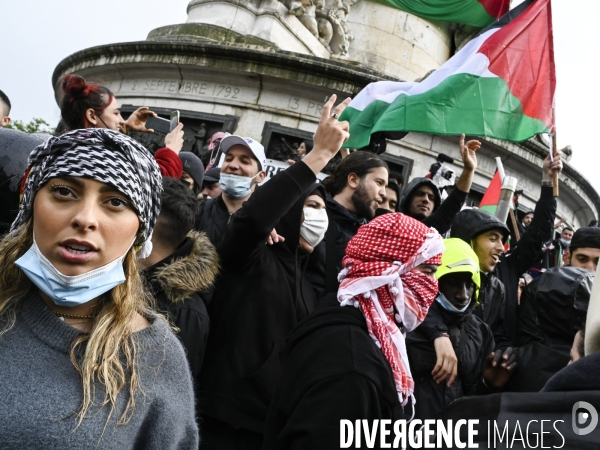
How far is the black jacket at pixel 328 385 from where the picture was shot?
2.32 metres

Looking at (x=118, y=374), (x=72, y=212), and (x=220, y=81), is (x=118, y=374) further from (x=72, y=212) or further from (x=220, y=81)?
(x=220, y=81)

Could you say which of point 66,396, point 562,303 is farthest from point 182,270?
point 562,303

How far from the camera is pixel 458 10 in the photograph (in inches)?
501

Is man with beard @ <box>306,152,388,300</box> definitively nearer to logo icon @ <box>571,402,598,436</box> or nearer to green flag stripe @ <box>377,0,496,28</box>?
logo icon @ <box>571,402,598,436</box>

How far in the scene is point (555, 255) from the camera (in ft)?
34.4

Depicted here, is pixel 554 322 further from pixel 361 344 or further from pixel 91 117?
pixel 91 117

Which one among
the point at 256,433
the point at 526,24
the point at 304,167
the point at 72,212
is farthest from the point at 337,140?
the point at 526,24

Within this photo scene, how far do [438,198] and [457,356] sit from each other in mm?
2731

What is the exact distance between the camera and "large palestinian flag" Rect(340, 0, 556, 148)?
247 inches

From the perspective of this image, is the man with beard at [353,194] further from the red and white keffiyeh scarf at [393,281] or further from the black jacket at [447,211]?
the red and white keffiyeh scarf at [393,281]

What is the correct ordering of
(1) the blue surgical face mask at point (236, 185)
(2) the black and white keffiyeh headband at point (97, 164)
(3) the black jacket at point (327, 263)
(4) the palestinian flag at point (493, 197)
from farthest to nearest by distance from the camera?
1. (4) the palestinian flag at point (493, 197)
2. (1) the blue surgical face mask at point (236, 185)
3. (3) the black jacket at point (327, 263)
4. (2) the black and white keffiyeh headband at point (97, 164)

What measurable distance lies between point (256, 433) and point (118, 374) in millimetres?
1496

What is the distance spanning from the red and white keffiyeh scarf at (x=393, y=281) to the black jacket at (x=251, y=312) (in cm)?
55

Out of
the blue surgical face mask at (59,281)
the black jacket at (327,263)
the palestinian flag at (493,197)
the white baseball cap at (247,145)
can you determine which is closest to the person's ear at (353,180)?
the black jacket at (327,263)
